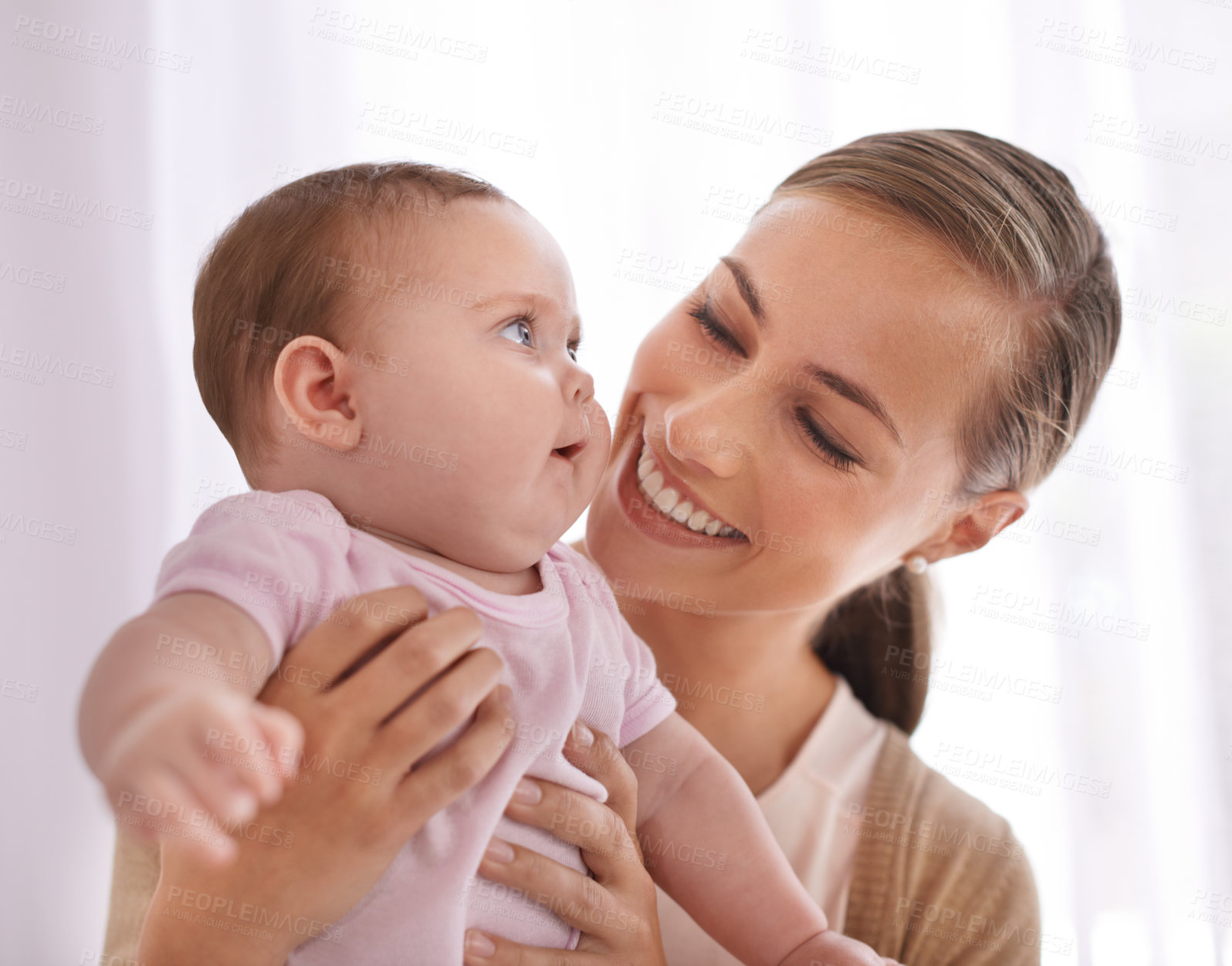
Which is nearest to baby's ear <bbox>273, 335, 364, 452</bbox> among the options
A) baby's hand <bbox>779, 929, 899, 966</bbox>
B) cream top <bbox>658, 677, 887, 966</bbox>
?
baby's hand <bbox>779, 929, 899, 966</bbox>

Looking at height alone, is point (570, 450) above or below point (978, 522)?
above

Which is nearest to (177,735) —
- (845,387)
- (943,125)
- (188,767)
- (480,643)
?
(188,767)

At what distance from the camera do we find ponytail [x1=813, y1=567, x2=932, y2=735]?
178cm

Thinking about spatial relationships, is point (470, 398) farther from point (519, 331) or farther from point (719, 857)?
point (719, 857)

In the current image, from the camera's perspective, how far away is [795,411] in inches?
51.1

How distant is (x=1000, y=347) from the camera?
135 cm

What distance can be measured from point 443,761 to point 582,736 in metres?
0.19

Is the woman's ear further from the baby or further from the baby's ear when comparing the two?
the baby's ear

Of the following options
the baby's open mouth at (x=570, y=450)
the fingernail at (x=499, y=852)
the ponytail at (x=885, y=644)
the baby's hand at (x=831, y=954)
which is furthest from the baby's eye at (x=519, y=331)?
the ponytail at (x=885, y=644)

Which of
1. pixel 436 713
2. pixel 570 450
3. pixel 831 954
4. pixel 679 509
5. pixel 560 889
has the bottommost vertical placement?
pixel 831 954

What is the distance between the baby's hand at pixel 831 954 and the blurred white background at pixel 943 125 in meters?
0.84

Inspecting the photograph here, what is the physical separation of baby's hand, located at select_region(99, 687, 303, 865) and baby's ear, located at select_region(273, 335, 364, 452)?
0.32 m

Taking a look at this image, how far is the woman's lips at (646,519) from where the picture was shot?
53.3 inches

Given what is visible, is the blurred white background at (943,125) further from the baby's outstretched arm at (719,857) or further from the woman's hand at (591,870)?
the woman's hand at (591,870)
